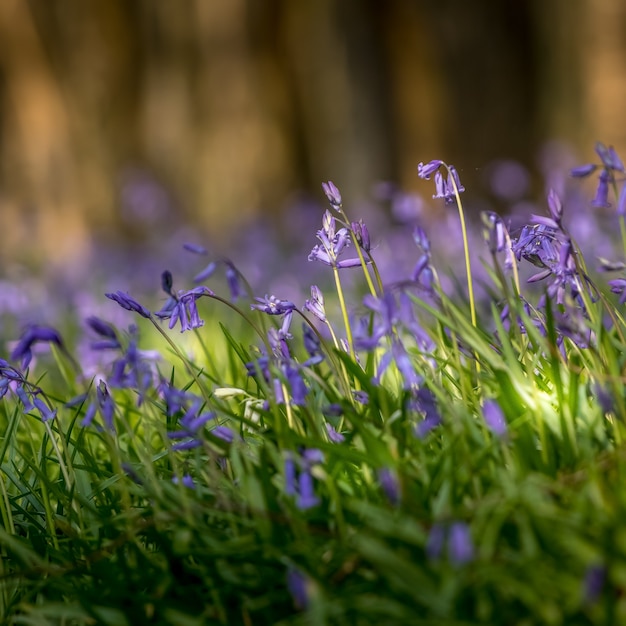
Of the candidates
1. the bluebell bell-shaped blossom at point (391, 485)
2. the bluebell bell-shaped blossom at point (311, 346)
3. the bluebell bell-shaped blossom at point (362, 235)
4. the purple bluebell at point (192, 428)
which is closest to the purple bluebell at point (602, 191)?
the bluebell bell-shaped blossom at point (362, 235)

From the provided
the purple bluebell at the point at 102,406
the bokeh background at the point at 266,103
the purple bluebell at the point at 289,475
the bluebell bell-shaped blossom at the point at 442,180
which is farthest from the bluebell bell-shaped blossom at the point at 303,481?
the bokeh background at the point at 266,103

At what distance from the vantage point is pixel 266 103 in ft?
36.9

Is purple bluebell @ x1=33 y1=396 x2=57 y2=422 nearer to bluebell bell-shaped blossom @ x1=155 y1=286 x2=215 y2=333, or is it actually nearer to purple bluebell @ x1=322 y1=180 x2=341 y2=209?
bluebell bell-shaped blossom @ x1=155 y1=286 x2=215 y2=333

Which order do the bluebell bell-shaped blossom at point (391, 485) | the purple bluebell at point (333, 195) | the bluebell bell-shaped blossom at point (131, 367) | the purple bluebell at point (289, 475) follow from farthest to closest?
1. the purple bluebell at point (333, 195)
2. the bluebell bell-shaped blossom at point (131, 367)
3. the purple bluebell at point (289, 475)
4. the bluebell bell-shaped blossom at point (391, 485)

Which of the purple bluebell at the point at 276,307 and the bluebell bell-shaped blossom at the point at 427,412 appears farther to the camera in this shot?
the purple bluebell at the point at 276,307

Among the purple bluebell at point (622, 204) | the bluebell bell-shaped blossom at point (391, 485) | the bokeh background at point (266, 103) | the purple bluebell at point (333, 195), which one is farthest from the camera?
the bokeh background at point (266, 103)

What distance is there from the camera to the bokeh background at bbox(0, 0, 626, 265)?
31.0ft

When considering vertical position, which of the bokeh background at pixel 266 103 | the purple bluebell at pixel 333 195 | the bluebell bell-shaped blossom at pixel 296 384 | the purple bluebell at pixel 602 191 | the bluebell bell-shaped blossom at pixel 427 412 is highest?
the bokeh background at pixel 266 103

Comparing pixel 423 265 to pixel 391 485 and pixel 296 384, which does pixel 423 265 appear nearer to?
pixel 296 384

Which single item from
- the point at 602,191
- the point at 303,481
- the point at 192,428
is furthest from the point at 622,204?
the point at 192,428

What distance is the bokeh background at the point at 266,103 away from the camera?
9461 millimetres

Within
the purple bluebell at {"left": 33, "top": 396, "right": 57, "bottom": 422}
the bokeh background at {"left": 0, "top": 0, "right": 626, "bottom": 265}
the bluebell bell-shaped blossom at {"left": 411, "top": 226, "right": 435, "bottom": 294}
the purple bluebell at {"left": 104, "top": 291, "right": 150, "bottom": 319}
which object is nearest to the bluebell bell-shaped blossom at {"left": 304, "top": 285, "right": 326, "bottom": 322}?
the bluebell bell-shaped blossom at {"left": 411, "top": 226, "right": 435, "bottom": 294}

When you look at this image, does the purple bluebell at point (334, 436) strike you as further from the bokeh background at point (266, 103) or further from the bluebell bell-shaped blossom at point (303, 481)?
the bokeh background at point (266, 103)

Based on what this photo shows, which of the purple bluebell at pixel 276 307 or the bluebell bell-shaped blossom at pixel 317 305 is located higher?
the bluebell bell-shaped blossom at pixel 317 305
